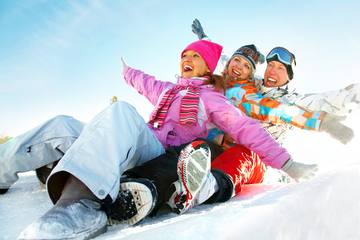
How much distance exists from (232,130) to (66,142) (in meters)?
0.80

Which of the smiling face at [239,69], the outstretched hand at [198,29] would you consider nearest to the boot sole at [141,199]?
the smiling face at [239,69]

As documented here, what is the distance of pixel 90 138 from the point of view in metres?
1.23

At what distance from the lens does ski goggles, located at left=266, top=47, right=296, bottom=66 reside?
2.67 m

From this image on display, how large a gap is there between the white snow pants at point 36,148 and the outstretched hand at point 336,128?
1.24 m

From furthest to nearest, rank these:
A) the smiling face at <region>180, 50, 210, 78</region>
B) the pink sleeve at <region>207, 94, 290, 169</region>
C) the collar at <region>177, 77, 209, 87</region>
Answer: the smiling face at <region>180, 50, 210, 78</region> < the collar at <region>177, 77, 209, 87</region> < the pink sleeve at <region>207, 94, 290, 169</region>

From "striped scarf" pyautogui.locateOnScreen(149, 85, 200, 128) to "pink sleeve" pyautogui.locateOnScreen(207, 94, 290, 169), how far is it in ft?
0.27

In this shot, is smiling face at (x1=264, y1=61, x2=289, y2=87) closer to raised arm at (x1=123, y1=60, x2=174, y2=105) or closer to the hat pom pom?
the hat pom pom

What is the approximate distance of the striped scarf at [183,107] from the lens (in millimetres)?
1919

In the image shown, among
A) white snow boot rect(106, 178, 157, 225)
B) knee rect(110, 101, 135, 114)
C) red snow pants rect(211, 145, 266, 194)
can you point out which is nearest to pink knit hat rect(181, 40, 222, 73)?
red snow pants rect(211, 145, 266, 194)

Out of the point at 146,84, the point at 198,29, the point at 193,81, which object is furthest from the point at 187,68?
the point at 198,29

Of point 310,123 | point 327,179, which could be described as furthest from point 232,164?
point 327,179

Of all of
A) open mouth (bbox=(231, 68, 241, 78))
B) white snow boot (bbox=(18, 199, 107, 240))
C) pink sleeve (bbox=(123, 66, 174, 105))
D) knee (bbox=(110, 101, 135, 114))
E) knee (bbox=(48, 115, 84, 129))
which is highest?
open mouth (bbox=(231, 68, 241, 78))

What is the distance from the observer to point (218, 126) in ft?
6.56

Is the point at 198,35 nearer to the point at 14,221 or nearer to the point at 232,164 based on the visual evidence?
the point at 232,164
